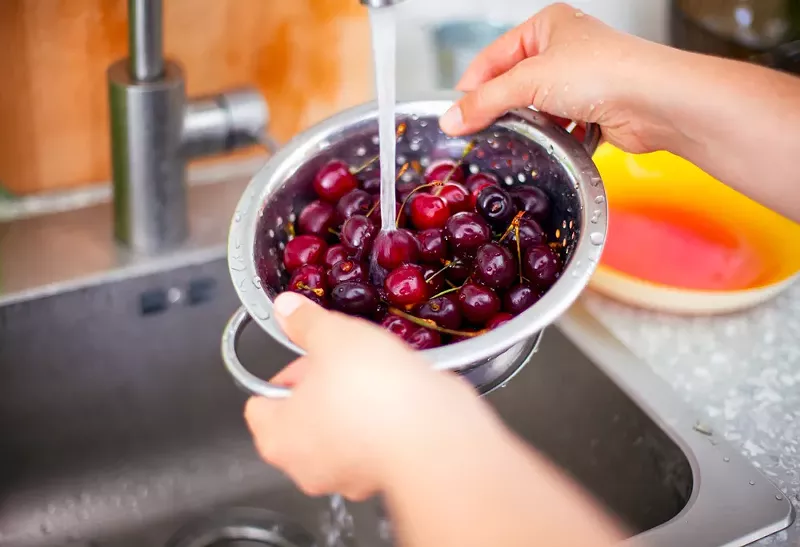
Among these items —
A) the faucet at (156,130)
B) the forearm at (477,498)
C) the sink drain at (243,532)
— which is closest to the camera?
the forearm at (477,498)

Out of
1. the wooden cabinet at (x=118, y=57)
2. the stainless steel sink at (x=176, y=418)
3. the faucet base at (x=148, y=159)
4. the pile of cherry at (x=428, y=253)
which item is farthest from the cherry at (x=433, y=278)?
the wooden cabinet at (x=118, y=57)

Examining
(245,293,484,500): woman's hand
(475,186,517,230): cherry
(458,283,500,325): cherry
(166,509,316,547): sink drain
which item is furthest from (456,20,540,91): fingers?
(166,509,316,547): sink drain

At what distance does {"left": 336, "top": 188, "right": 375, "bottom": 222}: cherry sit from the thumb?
4.5 inches

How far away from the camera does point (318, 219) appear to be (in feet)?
2.41

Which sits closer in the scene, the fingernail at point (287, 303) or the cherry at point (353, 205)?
the fingernail at point (287, 303)

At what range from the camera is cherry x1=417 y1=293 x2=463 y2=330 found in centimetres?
65

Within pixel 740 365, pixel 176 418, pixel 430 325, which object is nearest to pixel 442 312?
pixel 430 325

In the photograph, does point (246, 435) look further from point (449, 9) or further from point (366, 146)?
point (449, 9)

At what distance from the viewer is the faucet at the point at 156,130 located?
2.73ft

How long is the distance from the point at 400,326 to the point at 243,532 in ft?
1.44

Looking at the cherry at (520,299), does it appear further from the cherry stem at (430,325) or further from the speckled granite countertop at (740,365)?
the speckled granite countertop at (740,365)

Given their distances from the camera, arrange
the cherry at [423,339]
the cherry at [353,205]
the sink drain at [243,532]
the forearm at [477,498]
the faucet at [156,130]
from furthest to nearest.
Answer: the sink drain at [243,532] → the faucet at [156,130] → the cherry at [353,205] → the cherry at [423,339] → the forearm at [477,498]

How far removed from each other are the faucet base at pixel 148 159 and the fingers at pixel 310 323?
0.37 metres

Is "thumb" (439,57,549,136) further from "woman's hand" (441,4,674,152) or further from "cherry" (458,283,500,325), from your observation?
"cherry" (458,283,500,325)
